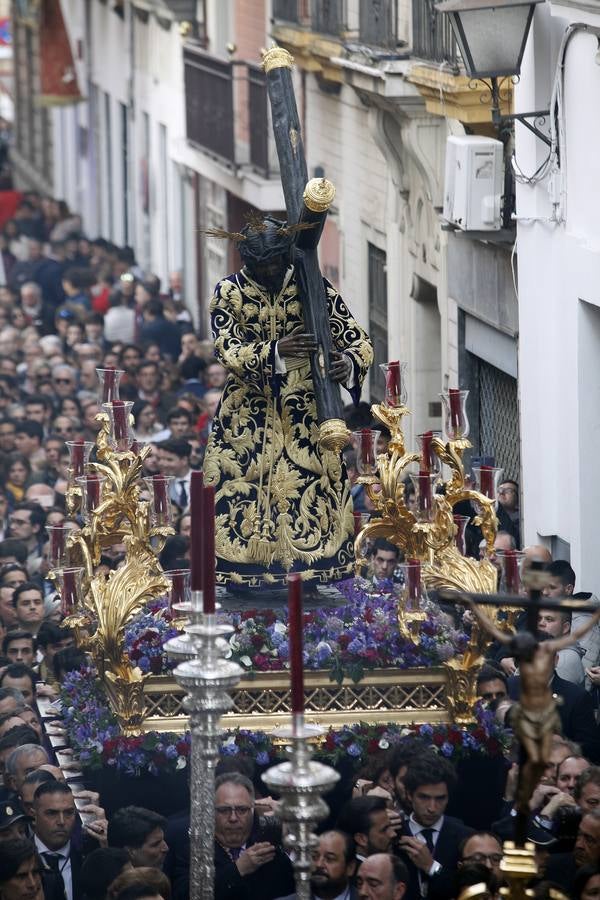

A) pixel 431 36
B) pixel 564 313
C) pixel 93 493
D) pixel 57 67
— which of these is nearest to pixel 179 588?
pixel 93 493

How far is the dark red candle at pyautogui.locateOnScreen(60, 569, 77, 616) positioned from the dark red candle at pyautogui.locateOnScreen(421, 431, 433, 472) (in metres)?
1.40

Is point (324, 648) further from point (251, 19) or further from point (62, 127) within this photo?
point (62, 127)

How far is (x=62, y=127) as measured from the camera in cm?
4062

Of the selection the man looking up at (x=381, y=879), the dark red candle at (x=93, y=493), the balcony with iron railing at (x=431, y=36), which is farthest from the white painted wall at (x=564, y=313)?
the man looking up at (x=381, y=879)

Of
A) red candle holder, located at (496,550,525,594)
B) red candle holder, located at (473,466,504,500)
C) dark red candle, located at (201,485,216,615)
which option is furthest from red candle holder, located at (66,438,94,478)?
dark red candle, located at (201,485,216,615)

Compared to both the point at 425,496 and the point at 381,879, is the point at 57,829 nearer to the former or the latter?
the point at 381,879

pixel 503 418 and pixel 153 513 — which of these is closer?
pixel 153 513

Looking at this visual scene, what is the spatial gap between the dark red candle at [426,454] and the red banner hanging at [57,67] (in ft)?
74.4

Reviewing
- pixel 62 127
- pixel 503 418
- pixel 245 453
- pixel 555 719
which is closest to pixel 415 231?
pixel 503 418

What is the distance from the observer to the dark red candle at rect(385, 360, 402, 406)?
8328mm

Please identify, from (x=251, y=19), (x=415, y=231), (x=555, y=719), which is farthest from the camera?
(x=251, y=19)

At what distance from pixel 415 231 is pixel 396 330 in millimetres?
1013

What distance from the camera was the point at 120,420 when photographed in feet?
27.3

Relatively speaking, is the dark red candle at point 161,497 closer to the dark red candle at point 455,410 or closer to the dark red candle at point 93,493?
the dark red candle at point 93,493
